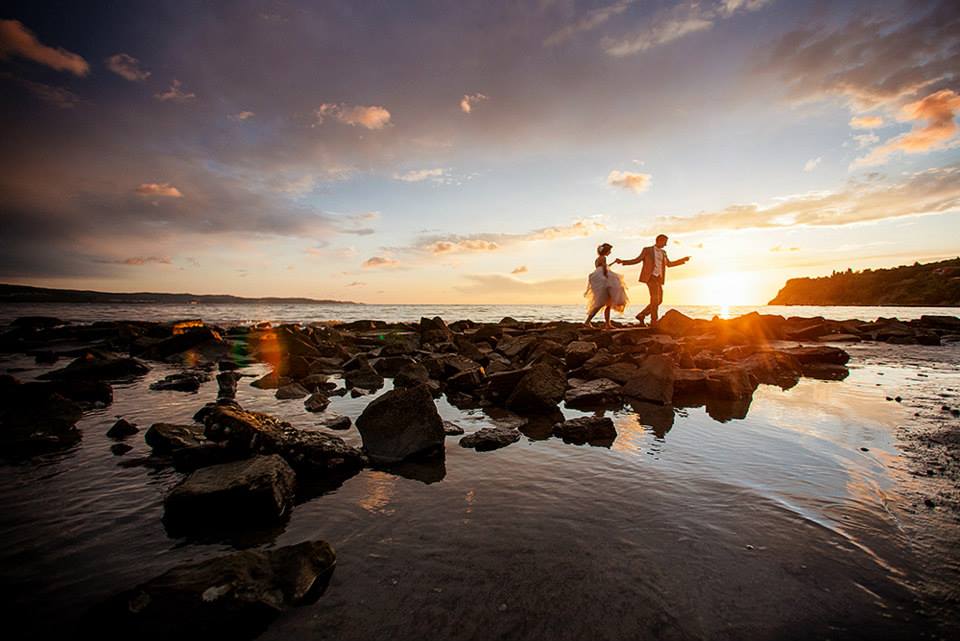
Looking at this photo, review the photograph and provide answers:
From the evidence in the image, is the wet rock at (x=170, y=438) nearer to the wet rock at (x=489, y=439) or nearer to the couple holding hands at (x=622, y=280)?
the wet rock at (x=489, y=439)

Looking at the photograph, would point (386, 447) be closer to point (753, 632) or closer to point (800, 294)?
point (753, 632)

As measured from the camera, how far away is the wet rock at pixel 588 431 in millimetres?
5262

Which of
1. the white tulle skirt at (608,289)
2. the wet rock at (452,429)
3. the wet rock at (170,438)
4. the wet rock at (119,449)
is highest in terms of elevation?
the white tulle skirt at (608,289)

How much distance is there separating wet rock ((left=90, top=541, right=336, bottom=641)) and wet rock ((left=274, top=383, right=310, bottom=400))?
587cm

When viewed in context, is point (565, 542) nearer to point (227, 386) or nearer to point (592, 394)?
point (592, 394)

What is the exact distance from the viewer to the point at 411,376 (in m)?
8.66

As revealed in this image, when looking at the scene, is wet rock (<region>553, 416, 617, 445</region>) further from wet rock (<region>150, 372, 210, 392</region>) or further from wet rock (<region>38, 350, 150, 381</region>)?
wet rock (<region>38, 350, 150, 381</region>)

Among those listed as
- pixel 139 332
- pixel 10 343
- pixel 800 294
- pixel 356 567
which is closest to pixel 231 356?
pixel 139 332

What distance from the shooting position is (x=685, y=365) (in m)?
9.56

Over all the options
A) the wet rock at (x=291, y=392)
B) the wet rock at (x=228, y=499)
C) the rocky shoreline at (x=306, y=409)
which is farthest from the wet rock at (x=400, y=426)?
the wet rock at (x=291, y=392)

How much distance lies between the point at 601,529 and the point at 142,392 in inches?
371

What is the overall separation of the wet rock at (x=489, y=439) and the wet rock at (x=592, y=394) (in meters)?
2.17

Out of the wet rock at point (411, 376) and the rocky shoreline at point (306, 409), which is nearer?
the rocky shoreline at point (306, 409)

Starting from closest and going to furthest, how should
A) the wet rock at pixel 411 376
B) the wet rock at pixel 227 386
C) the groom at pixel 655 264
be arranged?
the wet rock at pixel 227 386 < the wet rock at pixel 411 376 < the groom at pixel 655 264
